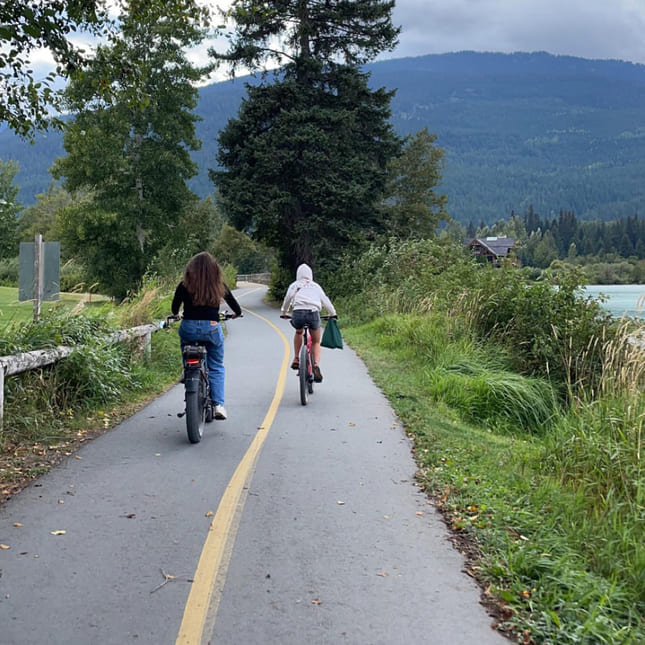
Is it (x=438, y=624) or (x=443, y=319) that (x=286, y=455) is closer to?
(x=438, y=624)

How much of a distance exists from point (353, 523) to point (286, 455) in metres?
2.02

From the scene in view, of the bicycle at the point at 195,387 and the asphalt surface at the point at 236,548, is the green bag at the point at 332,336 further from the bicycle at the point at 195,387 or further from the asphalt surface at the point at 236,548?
the bicycle at the point at 195,387

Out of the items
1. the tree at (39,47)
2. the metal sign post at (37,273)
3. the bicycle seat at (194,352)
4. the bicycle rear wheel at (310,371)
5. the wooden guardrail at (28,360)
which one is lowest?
the bicycle rear wheel at (310,371)

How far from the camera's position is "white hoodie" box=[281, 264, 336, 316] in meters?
10.6

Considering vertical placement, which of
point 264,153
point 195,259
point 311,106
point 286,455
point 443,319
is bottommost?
point 286,455

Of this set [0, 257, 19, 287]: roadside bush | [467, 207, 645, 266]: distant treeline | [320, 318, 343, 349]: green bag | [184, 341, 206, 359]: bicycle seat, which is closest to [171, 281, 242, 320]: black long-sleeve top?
[184, 341, 206, 359]: bicycle seat

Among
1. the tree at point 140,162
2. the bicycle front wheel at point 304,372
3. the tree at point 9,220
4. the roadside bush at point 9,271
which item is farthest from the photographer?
the tree at point 9,220

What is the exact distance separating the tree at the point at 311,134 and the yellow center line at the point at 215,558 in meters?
28.9

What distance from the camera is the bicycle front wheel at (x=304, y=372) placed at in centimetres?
983

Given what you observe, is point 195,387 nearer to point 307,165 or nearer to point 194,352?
point 194,352

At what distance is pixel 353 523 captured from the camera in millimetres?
5047

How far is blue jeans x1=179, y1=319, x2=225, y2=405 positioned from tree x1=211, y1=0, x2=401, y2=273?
26955 mm

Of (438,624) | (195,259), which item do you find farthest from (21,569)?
(195,259)

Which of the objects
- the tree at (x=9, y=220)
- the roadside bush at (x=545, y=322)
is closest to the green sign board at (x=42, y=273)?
the roadside bush at (x=545, y=322)
